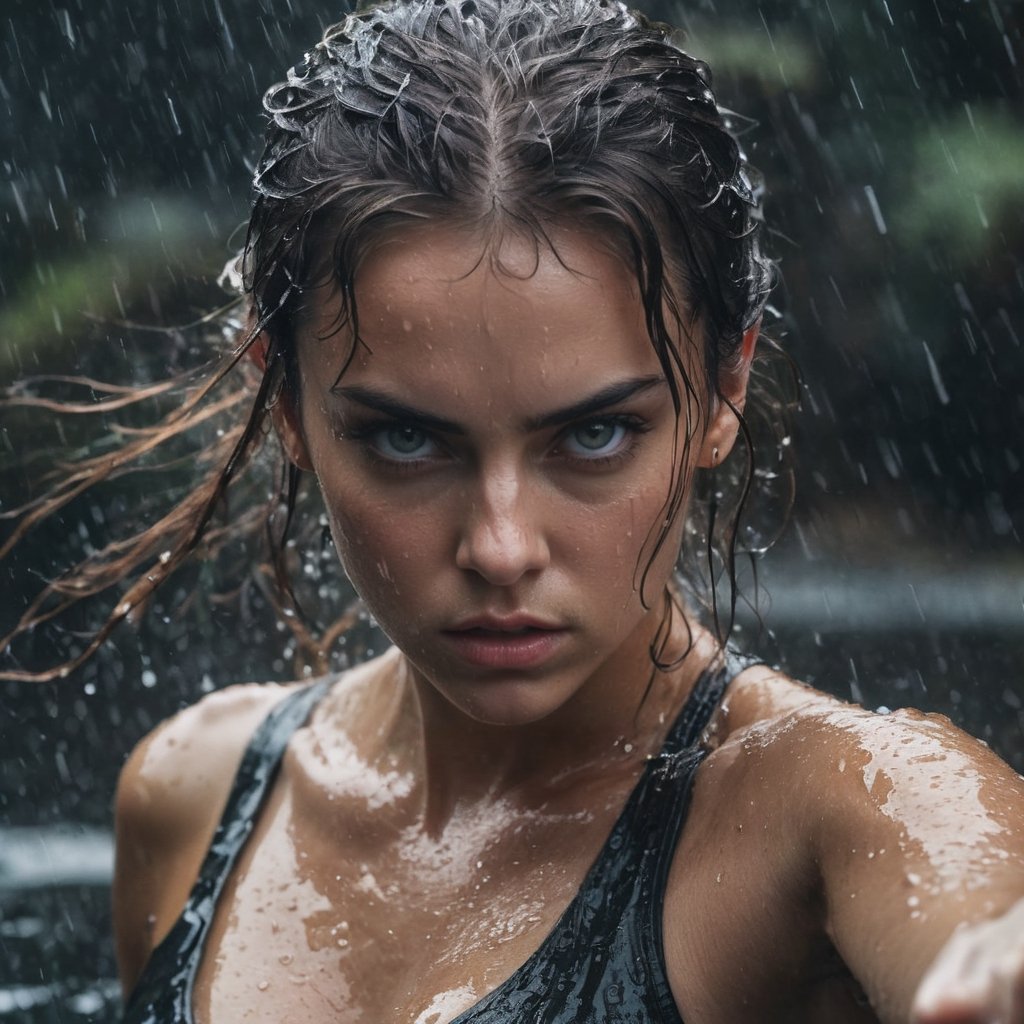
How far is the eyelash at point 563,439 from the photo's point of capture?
5.61 feet

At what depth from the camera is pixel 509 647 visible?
69.7 inches

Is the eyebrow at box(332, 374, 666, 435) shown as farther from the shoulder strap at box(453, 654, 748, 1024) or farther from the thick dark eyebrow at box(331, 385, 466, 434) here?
the shoulder strap at box(453, 654, 748, 1024)

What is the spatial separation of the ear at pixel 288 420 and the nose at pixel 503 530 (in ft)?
1.35

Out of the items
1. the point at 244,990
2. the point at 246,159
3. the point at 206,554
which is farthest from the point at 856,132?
the point at 244,990

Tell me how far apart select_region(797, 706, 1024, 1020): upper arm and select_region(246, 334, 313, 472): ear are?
82cm

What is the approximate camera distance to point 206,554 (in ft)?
9.12

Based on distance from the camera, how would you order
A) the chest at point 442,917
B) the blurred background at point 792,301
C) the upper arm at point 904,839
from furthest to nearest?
the blurred background at point 792,301, the chest at point 442,917, the upper arm at point 904,839

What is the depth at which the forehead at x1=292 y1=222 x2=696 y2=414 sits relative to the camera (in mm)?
1637

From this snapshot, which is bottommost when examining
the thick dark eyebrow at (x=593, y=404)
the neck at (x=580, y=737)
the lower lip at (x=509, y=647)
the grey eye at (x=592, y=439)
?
the neck at (x=580, y=737)

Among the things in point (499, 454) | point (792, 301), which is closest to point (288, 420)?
point (499, 454)

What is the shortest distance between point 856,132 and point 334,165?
407cm

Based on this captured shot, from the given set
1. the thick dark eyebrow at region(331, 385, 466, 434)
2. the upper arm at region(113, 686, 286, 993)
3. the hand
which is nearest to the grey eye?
the thick dark eyebrow at region(331, 385, 466, 434)

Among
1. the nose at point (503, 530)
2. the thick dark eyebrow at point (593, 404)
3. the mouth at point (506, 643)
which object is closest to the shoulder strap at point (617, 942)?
the mouth at point (506, 643)

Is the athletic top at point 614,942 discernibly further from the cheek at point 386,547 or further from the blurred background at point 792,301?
the blurred background at point 792,301
